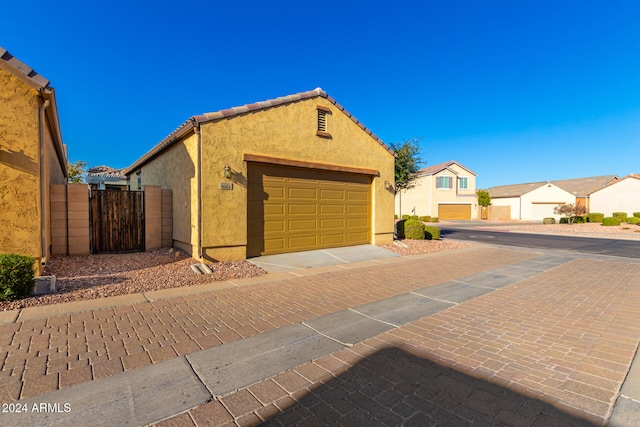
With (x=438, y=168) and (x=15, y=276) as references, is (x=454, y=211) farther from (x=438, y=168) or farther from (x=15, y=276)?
(x=15, y=276)

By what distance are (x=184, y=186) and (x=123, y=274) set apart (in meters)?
3.29

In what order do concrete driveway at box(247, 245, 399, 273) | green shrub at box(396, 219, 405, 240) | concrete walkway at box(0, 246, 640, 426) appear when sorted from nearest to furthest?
concrete walkway at box(0, 246, 640, 426) → concrete driveway at box(247, 245, 399, 273) → green shrub at box(396, 219, 405, 240)

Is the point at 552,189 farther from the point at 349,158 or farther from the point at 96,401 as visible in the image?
the point at 96,401

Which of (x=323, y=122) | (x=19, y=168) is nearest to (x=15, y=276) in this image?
(x=19, y=168)

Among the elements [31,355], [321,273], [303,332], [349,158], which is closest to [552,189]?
[349,158]

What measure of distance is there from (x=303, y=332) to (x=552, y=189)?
5155 centimetres

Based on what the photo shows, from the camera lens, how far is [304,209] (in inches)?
425

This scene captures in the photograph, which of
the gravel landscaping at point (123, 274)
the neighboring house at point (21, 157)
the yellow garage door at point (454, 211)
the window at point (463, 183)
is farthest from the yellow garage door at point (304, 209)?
the window at point (463, 183)

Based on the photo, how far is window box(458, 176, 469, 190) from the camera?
4293cm

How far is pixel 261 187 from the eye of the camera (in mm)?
9781

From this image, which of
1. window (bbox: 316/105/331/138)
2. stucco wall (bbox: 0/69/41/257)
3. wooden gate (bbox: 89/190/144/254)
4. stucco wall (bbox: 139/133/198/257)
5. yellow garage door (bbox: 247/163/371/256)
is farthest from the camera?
window (bbox: 316/105/331/138)

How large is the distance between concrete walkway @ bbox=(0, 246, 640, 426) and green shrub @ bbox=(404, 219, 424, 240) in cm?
884

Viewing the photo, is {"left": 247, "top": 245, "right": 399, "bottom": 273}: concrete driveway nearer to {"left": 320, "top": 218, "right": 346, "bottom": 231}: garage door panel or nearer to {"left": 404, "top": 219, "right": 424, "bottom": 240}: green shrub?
{"left": 320, "top": 218, "right": 346, "bottom": 231}: garage door panel

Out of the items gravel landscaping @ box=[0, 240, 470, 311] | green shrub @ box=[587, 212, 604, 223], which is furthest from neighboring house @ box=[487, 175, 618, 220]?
gravel landscaping @ box=[0, 240, 470, 311]
